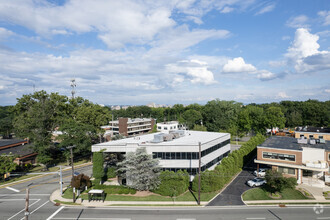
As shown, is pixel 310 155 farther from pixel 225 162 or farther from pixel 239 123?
pixel 239 123

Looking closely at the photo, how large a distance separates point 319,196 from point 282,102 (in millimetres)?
141806

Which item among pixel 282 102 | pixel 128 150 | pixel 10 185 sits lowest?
pixel 10 185

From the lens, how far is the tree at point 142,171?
35.3m

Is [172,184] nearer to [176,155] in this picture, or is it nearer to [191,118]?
[176,155]

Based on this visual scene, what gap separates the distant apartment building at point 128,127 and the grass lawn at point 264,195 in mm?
76284

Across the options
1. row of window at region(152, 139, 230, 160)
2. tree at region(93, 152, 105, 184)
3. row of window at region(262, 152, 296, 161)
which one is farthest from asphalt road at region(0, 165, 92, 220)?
row of window at region(262, 152, 296, 161)

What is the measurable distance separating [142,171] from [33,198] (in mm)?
19652

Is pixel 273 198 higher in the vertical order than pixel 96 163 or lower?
lower

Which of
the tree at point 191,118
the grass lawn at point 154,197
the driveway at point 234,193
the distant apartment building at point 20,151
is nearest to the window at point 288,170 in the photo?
the driveway at point 234,193

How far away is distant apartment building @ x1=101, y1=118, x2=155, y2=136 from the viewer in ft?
354

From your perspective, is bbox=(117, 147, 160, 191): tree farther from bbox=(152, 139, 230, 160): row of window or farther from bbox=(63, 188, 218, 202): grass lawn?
bbox=(152, 139, 230, 160): row of window

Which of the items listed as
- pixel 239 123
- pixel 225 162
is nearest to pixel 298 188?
pixel 225 162

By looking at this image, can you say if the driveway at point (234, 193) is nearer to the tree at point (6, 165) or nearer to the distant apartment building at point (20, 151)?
the tree at point (6, 165)

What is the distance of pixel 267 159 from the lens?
4266 centimetres
